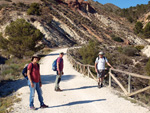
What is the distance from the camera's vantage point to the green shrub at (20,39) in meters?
24.0

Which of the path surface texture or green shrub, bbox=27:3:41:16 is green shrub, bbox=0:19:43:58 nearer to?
the path surface texture

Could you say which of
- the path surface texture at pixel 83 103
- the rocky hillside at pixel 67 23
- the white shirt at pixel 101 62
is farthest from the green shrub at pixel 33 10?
the white shirt at pixel 101 62

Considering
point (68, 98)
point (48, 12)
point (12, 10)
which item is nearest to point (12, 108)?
point (68, 98)

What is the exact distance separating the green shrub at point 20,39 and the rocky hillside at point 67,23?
12866 mm

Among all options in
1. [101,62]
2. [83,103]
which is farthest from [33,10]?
[83,103]

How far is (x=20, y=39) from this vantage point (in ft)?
79.2

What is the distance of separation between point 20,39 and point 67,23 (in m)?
28.2

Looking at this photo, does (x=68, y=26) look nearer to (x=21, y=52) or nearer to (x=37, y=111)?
(x=21, y=52)

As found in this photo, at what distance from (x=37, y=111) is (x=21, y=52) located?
67.6ft

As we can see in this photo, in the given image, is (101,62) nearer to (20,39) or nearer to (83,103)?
(83,103)

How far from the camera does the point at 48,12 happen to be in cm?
5169

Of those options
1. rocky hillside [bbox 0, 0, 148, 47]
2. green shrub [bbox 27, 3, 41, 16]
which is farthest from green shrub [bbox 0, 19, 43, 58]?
green shrub [bbox 27, 3, 41, 16]

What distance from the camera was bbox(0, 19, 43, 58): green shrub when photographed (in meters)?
24.0

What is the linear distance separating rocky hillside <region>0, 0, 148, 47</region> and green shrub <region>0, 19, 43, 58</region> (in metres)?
12.9
